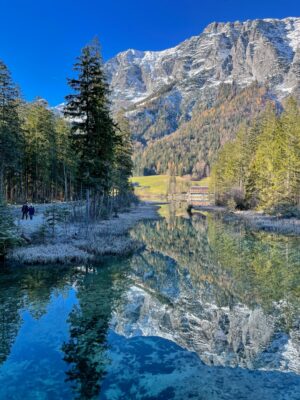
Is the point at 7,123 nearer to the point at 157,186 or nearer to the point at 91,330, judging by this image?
the point at 91,330

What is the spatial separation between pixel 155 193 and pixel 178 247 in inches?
5348

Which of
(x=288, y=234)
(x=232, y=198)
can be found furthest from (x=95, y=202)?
(x=232, y=198)

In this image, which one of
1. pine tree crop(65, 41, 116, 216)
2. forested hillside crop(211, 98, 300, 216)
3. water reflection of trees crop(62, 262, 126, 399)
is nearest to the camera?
water reflection of trees crop(62, 262, 126, 399)

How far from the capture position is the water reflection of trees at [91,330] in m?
8.11

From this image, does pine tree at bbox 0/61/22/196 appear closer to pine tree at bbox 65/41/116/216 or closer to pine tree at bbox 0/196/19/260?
pine tree at bbox 65/41/116/216

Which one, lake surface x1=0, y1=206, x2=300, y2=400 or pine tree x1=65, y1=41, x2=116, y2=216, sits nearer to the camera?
lake surface x1=0, y1=206, x2=300, y2=400

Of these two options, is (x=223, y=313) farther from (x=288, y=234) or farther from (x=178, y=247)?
(x=288, y=234)

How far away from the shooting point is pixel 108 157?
3278 cm

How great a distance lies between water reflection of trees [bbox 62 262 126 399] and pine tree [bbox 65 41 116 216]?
13954 millimetres

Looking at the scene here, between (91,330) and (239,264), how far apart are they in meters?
12.3

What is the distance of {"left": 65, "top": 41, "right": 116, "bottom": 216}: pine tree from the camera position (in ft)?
96.7

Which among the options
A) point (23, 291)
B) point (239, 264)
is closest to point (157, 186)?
point (239, 264)

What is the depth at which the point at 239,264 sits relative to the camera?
2066cm

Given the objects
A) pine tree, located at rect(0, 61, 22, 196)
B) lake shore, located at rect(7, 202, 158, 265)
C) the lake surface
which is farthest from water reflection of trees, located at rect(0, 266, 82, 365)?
pine tree, located at rect(0, 61, 22, 196)
